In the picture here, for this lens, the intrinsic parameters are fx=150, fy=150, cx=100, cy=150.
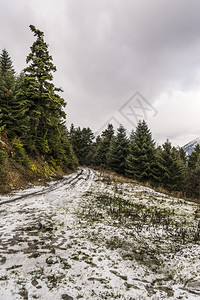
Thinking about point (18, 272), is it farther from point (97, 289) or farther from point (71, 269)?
point (97, 289)

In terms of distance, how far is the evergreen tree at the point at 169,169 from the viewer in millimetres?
21969

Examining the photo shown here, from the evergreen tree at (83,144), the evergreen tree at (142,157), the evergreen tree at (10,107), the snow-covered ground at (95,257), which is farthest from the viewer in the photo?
the evergreen tree at (83,144)

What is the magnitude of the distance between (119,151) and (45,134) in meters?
14.5

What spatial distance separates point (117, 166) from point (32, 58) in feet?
69.5

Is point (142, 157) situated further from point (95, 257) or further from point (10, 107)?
point (95, 257)

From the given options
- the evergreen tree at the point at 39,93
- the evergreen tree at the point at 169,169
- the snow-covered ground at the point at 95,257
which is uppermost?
the evergreen tree at the point at 39,93

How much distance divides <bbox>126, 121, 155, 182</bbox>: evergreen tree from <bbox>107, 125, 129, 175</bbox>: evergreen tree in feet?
10.7

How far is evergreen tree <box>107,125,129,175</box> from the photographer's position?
91.9ft

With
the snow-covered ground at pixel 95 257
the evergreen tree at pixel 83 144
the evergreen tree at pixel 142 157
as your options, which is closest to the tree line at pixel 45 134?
the evergreen tree at pixel 142 157

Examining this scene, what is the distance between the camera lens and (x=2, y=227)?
4566 millimetres

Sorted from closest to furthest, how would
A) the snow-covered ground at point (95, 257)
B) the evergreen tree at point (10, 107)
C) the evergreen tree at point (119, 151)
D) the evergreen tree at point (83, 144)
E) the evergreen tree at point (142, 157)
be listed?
the snow-covered ground at point (95, 257) → the evergreen tree at point (10, 107) → the evergreen tree at point (142, 157) → the evergreen tree at point (119, 151) → the evergreen tree at point (83, 144)

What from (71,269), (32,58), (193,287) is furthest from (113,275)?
(32,58)

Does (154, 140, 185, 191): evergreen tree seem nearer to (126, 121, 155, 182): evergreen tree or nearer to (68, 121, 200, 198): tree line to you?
(68, 121, 200, 198): tree line

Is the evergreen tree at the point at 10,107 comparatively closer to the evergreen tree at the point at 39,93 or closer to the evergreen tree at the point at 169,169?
the evergreen tree at the point at 39,93
